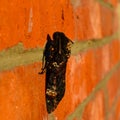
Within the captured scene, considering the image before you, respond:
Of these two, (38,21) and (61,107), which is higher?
(38,21)

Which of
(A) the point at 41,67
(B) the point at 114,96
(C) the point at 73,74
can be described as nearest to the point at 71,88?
(C) the point at 73,74

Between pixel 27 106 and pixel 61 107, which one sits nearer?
pixel 27 106

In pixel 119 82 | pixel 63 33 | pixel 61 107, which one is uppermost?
pixel 63 33

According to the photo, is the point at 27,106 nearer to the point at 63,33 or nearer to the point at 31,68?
the point at 31,68
